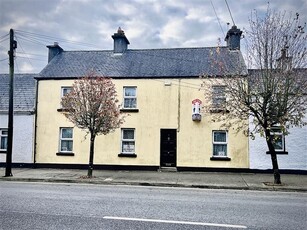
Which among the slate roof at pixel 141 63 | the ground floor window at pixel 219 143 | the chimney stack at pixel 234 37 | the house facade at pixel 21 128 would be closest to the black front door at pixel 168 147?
the ground floor window at pixel 219 143

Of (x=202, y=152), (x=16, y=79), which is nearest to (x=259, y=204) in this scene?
(x=202, y=152)

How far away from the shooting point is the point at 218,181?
13.2 meters

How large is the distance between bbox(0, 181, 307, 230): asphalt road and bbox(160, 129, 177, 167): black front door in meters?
7.69

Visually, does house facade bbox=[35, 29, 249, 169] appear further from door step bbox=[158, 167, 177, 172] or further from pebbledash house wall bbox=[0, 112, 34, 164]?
pebbledash house wall bbox=[0, 112, 34, 164]

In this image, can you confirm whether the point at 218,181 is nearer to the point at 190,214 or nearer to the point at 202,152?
the point at 202,152

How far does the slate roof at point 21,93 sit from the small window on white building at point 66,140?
2738mm

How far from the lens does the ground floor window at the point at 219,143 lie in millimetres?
17019

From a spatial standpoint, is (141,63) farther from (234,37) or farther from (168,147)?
(234,37)

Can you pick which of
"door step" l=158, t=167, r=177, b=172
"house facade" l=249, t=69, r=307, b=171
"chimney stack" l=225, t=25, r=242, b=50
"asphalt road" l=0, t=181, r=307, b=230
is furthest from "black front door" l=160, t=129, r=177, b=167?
"asphalt road" l=0, t=181, r=307, b=230

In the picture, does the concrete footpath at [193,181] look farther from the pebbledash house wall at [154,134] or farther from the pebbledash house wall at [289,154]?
the pebbledash house wall at [154,134]

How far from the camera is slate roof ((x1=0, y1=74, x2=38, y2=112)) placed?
18938 millimetres

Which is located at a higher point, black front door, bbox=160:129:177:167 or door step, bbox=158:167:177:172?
black front door, bbox=160:129:177:167

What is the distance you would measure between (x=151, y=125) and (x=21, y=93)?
9.43 meters

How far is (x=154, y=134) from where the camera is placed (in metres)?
17.5
